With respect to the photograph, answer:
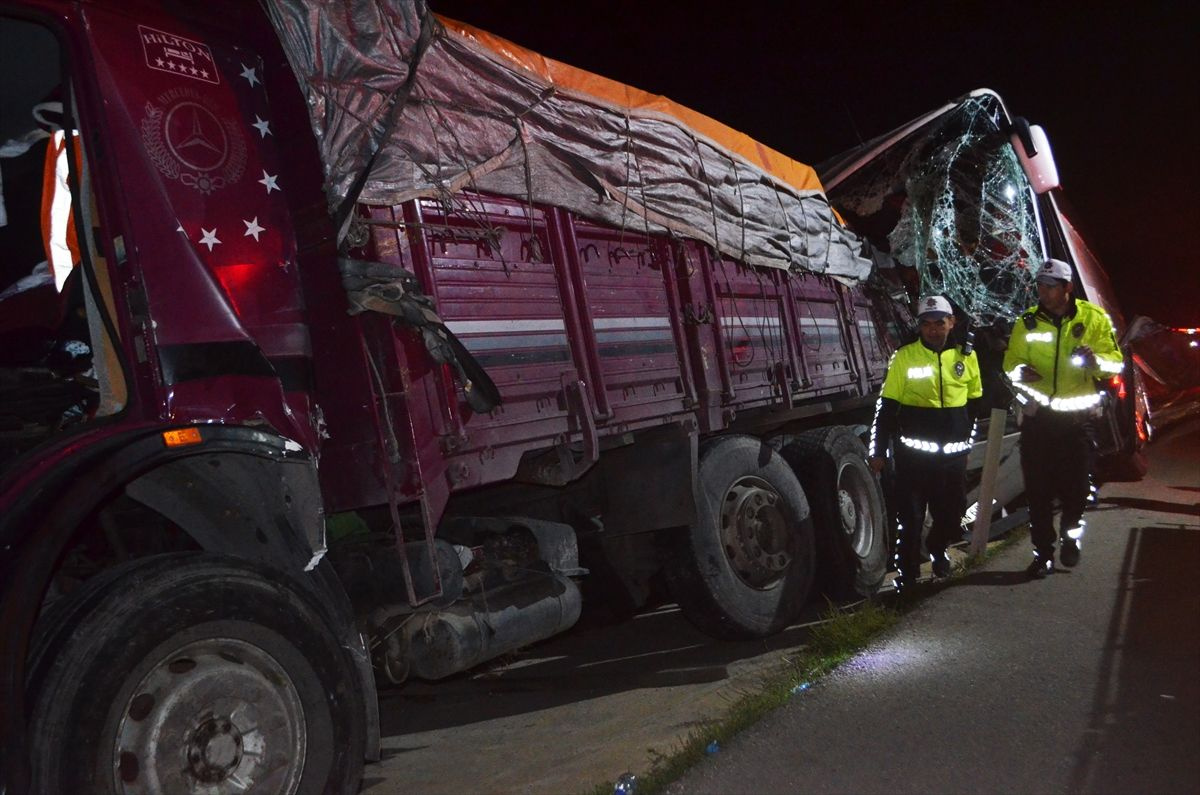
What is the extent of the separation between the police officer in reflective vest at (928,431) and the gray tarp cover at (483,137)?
4.10 ft

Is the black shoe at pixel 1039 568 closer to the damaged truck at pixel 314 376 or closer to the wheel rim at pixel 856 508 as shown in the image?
the wheel rim at pixel 856 508

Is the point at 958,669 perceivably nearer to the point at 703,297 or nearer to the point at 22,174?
the point at 703,297

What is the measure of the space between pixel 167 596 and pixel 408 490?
99cm

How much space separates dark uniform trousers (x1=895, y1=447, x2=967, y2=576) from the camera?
19.7 ft

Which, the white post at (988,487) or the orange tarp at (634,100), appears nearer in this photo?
the orange tarp at (634,100)

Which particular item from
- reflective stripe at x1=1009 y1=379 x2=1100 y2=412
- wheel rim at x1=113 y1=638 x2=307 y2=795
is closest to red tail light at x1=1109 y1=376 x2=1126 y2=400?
reflective stripe at x1=1009 y1=379 x2=1100 y2=412

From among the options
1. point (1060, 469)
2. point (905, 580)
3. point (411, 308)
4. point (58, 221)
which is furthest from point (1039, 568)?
point (58, 221)

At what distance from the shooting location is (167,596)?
2.61 meters

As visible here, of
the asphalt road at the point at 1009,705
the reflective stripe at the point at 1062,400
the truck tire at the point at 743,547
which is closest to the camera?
the asphalt road at the point at 1009,705

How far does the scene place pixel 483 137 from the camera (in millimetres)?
3930

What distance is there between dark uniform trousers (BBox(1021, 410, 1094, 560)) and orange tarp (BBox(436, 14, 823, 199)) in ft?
7.43

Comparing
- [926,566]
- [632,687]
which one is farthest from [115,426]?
[926,566]

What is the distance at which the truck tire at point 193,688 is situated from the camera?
7.86 feet

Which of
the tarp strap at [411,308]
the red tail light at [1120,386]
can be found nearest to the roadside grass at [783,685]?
the tarp strap at [411,308]
